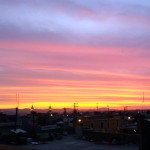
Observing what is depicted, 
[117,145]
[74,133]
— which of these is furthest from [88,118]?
[117,145]

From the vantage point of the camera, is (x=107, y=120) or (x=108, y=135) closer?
(x=108, y=135)

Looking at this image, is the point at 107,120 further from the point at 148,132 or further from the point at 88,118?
the point at 148,132

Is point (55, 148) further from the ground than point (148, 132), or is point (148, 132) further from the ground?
point (148, 132)

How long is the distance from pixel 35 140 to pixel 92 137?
4.02 metres

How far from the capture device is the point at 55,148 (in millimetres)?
13414

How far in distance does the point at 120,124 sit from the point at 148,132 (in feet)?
104

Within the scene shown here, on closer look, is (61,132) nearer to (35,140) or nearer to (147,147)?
(35,140)

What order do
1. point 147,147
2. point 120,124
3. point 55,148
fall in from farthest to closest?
point 120,124, point 55,148, point 147,147

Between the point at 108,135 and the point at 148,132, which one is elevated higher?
the point at 148,132

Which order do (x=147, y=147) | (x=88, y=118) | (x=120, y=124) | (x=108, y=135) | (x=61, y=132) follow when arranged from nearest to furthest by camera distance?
(x=147, y=147) < (x=108, y=135) < (x=61, y=132) < (x=88, y=118) < (x=120, y=124)

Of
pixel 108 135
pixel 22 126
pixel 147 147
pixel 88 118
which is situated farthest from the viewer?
pixel 88 118

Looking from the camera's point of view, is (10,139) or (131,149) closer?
(131,149)

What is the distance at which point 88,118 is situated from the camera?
35312mm

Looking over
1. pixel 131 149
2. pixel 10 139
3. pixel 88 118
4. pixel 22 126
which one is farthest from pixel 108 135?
pixel 88 118
